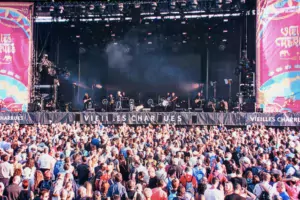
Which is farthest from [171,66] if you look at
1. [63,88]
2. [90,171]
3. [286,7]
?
[90,171]

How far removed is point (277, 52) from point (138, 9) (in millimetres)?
9003

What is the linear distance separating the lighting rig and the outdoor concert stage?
6.83 m

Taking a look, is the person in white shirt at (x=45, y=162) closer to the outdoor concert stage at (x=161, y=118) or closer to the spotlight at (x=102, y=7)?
the outdoor concert stage at (x=161, y=118)

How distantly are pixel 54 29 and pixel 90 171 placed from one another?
22130 millimetres

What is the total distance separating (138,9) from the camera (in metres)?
25.2

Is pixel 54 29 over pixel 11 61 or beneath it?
over

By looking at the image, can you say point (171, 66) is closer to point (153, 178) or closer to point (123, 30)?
point (123, 30)

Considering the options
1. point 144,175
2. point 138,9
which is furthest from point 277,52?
point 144,175

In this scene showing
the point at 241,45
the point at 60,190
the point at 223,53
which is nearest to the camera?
the point at 60,190

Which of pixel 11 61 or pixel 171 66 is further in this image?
pixel 171 66

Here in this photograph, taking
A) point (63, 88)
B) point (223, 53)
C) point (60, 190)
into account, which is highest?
point (223, 53)

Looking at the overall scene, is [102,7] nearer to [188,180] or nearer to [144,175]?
[144,175]

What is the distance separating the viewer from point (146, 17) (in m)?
26.4

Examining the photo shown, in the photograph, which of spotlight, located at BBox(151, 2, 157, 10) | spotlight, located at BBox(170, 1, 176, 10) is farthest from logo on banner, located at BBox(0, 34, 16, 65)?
spotlight, located at BBox(170, 1, 176, 10)
